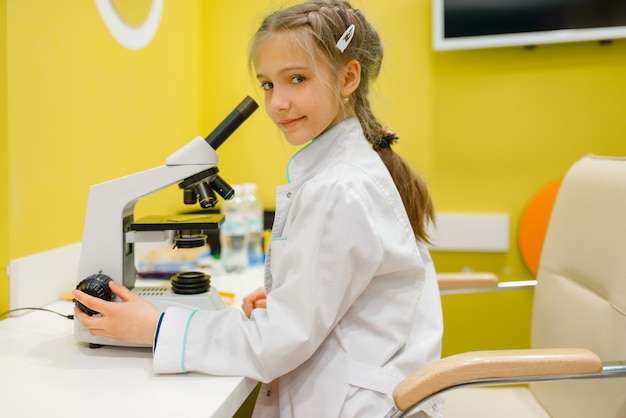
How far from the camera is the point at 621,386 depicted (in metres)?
0.89

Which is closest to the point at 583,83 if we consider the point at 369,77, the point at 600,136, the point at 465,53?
the point at 600,136

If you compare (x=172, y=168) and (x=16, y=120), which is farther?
(x=16, y=120)

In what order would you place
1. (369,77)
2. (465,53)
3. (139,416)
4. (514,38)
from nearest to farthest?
(139,416) < (369,77) < (514,38) < (465,53)

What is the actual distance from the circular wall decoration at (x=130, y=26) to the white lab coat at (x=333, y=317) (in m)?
0.87

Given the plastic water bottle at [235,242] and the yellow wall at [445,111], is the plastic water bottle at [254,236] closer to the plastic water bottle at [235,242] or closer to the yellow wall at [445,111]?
the plastic water bottle at [235,242]

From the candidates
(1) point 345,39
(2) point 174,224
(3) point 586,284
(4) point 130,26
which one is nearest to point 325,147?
(1) point 345,39

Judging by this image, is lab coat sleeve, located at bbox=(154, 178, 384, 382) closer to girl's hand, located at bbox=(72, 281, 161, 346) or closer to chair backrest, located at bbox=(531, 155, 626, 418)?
girl's hand, located at bbox=(72, 281, 161, 346)

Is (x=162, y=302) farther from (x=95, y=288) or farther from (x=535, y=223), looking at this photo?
(x=535, y=223)

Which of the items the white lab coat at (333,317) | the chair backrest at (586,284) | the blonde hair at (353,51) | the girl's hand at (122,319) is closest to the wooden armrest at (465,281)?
the chair backrest at (586,284)

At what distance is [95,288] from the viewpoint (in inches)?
33.0

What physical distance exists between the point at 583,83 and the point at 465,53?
0.40 m

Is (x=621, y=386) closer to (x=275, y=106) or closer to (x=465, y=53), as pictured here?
(x=275, y=106)

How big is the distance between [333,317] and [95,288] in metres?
0.39

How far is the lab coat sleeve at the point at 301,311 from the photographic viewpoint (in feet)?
2.48
